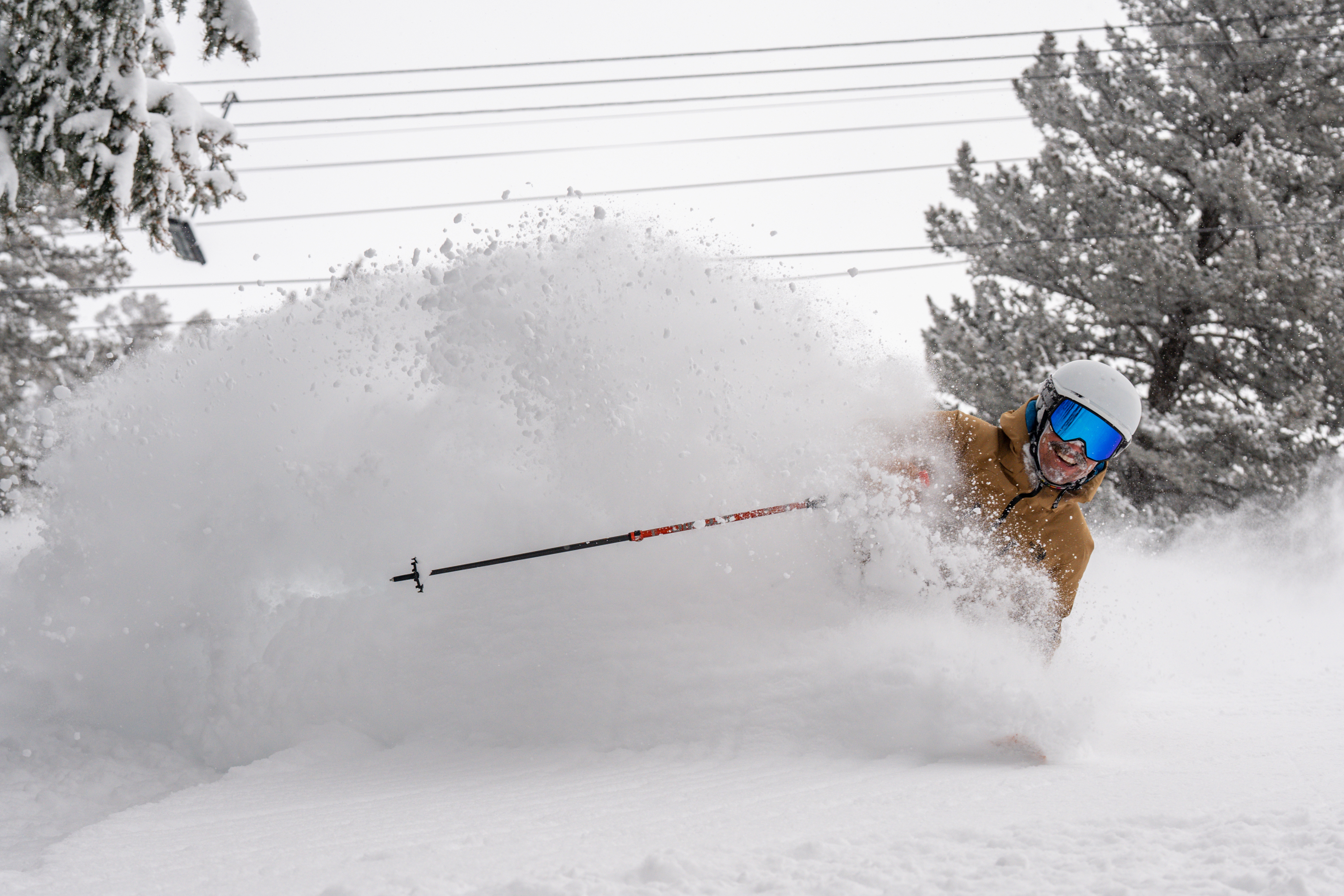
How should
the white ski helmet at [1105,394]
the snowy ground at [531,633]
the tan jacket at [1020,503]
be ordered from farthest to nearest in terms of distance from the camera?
the tan jacket at [1020,503]
the white ski helmet at [1105,394]
the snowy ground at [531,633]

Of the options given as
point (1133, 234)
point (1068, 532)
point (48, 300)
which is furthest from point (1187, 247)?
point (48, 300)

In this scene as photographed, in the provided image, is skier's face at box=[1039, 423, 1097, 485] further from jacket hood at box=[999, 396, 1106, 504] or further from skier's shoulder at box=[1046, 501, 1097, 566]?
skier's shoulder at box=[1046, 501, 1097, 566]

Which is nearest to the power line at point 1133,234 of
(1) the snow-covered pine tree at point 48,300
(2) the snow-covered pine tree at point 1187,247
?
(2) the snow-covered pine tree at point 1187,247

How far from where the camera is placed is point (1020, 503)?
450 cm

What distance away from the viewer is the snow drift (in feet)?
13.3

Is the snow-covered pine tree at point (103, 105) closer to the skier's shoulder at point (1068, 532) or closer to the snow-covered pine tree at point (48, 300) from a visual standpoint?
the skier's shoulder at point (1068, 532)

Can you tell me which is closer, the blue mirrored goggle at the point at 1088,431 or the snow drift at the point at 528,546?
the snow drift at the point at 528,546

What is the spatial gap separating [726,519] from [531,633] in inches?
42.1

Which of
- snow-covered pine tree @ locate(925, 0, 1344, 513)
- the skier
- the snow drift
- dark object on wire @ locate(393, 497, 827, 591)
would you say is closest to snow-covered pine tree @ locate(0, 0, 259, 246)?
the snow drift

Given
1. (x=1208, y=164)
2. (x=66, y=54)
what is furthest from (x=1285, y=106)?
(x=66, y=54)

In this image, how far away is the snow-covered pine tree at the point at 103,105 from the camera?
5277 millimetres

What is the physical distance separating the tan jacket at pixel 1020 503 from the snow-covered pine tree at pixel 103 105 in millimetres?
4927

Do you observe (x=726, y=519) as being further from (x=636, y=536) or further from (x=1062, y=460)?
(x=1062, y=460)

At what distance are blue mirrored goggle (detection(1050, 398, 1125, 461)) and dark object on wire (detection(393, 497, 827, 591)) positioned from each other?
3.86ft
